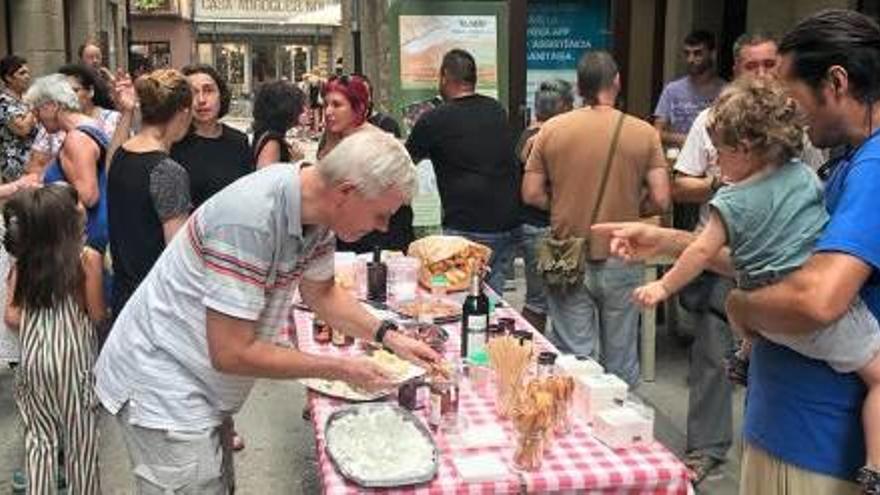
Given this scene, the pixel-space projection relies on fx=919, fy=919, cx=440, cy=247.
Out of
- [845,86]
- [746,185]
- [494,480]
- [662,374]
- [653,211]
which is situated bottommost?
[662,374]

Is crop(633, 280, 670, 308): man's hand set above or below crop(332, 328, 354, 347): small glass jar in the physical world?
above

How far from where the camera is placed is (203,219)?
2137mm

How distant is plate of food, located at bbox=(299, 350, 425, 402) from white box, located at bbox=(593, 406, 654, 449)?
587mm

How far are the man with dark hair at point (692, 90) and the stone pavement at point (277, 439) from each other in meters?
1.46

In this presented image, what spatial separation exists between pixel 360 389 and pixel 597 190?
191 centimetres

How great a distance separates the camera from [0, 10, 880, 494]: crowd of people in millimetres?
1865

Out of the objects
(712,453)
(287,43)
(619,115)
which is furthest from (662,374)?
(287,43)

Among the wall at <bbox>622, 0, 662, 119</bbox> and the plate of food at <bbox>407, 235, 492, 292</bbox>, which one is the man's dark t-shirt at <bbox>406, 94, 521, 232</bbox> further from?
the wall at <bbox>622, 0, 662, 119</bbox>

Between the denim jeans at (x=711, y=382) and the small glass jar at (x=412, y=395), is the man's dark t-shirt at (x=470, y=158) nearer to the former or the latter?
the denim jeans at (x=711, y=382)

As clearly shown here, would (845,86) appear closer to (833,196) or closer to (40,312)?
(833,196)

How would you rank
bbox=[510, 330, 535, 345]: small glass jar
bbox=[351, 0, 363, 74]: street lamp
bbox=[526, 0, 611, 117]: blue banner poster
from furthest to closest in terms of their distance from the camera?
bbox=[351, 0, 363, 74]: street lamp → bbox=[526, 0, 611, 117]: blue banner poster → bbox=[510, 330, 535, 345]: small glass jar

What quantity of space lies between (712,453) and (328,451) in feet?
7.75

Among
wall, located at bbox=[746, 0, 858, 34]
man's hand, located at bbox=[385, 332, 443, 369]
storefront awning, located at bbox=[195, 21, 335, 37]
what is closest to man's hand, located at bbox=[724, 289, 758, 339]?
man's hand, located at bbox=[385, 332, 443, 369]

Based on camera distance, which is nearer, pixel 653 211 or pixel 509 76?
pixel 653 211
